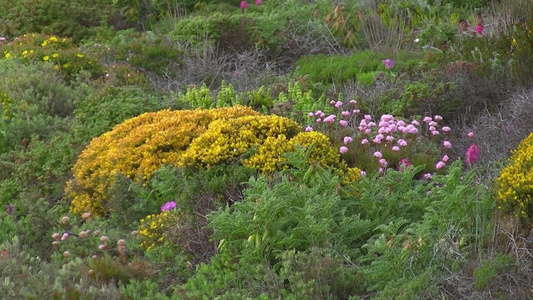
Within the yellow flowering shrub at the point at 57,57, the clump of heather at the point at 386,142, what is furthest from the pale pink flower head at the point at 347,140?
the yellow flowering shrub at the point at 57,57

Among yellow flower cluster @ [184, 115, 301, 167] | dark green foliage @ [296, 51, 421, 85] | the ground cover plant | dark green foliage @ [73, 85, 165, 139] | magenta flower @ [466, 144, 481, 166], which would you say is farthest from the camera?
dark green foliage @ [296, 51, 421, 85]

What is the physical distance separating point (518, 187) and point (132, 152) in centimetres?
284

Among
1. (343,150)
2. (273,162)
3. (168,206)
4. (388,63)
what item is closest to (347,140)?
(343,150)

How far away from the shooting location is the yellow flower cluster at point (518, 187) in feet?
15.0

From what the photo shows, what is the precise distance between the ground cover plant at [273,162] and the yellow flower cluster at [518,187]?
0.01 meters

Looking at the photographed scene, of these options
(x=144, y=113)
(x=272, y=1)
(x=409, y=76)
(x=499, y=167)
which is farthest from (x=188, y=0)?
(x=499, y=167)

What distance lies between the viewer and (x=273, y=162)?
5707 mm

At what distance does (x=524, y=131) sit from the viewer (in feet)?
22.0

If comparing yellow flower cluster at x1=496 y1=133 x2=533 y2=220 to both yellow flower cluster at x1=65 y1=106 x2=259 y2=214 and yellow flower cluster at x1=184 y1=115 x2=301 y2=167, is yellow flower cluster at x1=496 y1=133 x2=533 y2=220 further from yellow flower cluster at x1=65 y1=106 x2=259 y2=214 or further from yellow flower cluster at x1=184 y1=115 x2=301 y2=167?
yellow flower cluster at x1=65 y1=106 x2=259 y2=214

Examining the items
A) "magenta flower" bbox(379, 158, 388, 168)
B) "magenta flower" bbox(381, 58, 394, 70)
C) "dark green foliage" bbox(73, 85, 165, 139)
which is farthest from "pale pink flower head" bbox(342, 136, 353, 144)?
"magenta flower" bbox(381, 58, 394, 70)

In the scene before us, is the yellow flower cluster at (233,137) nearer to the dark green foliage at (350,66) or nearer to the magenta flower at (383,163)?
the magenta flower at (383,163)

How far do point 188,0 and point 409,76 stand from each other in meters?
5.30

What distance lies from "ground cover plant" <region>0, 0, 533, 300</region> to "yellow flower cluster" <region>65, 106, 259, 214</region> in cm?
2

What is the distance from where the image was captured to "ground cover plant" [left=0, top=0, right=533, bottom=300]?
4406mm
